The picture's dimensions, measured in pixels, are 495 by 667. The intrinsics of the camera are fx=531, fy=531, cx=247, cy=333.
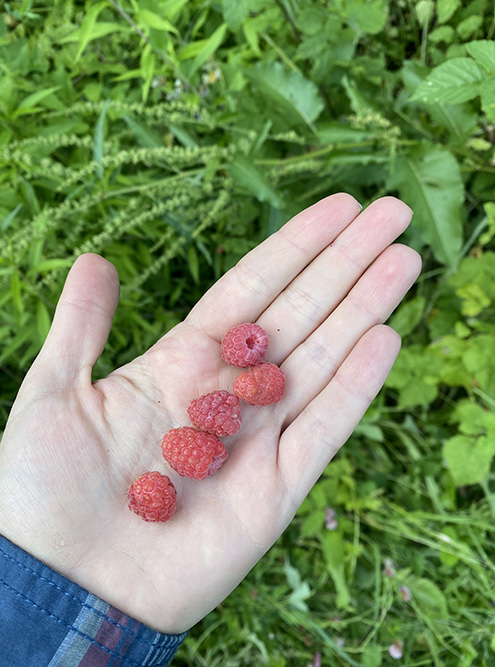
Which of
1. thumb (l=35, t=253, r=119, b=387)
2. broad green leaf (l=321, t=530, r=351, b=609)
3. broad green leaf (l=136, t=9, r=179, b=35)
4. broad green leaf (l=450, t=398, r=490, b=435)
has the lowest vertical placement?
broad green leaf (l=321, t=530, r=351, b=609)

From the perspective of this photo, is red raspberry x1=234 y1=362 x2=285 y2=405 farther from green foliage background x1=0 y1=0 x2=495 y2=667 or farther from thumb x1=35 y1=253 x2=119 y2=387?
green foliage background x1=0 y1=0 x2=495 y2=667

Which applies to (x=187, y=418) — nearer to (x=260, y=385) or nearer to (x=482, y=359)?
(x=260, y=385)

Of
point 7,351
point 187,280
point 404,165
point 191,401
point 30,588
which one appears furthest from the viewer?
point 187,280

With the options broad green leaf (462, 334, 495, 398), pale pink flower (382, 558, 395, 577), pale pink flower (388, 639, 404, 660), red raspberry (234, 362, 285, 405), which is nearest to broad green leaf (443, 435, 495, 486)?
broad green leaf (462, 334, 495, 398)

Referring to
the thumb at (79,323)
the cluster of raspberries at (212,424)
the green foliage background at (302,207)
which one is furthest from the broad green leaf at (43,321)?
the cluster of raspberries at (212,424)

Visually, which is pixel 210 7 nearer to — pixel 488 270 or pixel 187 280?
pixel 187 280

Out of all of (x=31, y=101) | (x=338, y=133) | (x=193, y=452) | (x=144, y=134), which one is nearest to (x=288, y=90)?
(x=338, y=133)

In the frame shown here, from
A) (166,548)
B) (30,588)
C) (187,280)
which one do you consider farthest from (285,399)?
(187,280)
